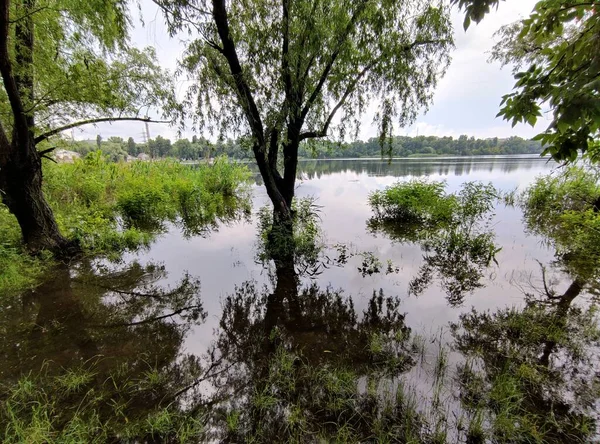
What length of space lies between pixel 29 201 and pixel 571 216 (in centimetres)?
1113

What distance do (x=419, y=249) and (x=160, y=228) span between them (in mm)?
6936

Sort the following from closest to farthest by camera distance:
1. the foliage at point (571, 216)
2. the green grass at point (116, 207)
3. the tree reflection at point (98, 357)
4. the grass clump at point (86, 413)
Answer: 1. the grass clump at point (86, 413)
2. the tree reflection at point (98, 357)
3. the green grass at point (116, 207)
4. the foliage at point (571, 216)

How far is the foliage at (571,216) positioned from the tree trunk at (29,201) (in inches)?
368

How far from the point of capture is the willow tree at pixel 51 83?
3.81 meters

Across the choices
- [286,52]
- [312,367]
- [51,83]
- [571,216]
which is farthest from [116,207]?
[571,216]

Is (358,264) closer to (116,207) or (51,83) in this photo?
(51,83)

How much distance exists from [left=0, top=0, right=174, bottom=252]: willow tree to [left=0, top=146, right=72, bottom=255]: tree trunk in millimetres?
11

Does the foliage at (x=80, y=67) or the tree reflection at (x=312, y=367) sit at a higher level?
the foliage at (x=80, y=67)

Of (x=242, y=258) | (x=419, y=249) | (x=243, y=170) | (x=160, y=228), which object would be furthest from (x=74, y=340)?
(x=243, y=170)

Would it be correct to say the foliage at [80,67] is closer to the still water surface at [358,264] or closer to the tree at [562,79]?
the still water surface at [358,264]

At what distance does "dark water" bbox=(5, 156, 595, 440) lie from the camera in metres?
2.56

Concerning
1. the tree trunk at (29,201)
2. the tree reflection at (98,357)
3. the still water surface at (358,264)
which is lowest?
the still water surface at (358,264)

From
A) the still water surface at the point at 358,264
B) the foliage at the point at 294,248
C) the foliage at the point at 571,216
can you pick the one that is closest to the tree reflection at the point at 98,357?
the still water surface at the point at 358,264

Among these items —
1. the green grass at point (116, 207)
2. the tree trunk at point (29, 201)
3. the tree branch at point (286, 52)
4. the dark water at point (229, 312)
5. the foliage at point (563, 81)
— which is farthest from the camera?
the green grass at point (116, 207)
